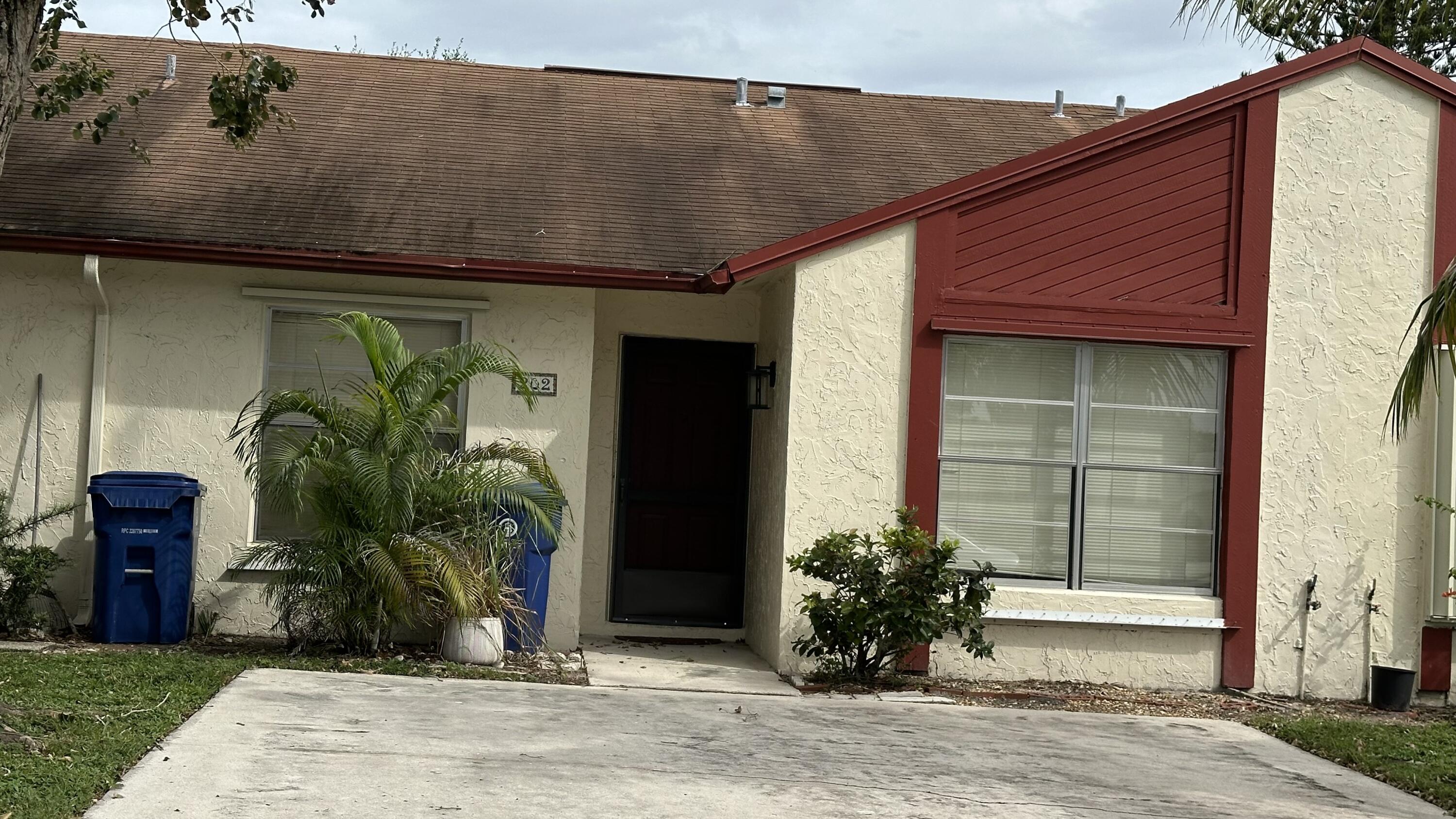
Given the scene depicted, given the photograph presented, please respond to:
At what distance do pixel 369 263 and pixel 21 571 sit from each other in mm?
2961

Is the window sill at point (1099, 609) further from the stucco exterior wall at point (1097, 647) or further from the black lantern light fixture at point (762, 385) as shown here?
the black lantern light fixture at point (762, 385)

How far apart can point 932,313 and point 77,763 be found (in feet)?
19.1

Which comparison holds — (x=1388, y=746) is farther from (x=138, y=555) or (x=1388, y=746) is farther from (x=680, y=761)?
(x=138, y=555)

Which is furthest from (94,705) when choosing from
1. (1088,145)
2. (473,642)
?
(1088,145)

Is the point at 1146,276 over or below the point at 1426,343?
over

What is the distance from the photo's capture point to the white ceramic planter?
8664mm

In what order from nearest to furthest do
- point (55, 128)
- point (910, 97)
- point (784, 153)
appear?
point (55, 128) → point (784, 153) → point (910, 97)

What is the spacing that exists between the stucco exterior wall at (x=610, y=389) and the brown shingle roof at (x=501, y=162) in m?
0.66

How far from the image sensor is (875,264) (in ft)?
30.3

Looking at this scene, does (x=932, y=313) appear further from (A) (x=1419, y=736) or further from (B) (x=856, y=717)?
(A) (x=1419, y=736)

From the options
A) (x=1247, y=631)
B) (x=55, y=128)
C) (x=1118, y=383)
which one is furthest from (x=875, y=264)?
(x=55, y=128)

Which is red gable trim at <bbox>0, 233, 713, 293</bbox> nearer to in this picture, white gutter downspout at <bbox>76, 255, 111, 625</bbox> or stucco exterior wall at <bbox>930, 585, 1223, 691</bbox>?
white gutter downspout at <bbox>76, 255, 111, 625</bbox>

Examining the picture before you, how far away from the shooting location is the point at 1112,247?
9.38 meters

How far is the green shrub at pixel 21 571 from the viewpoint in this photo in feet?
29.3
